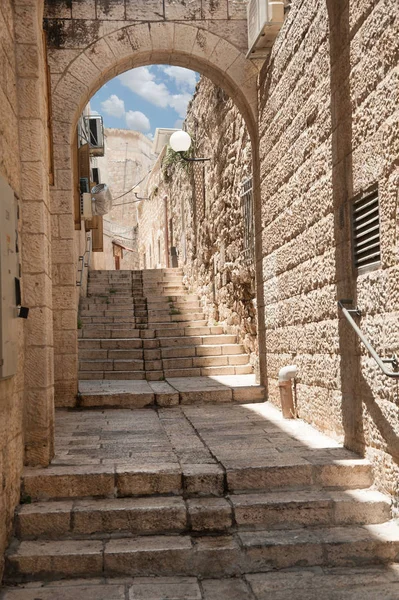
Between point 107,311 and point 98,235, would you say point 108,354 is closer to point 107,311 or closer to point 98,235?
point 107,311

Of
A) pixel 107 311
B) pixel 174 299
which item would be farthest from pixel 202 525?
pixel 174 299

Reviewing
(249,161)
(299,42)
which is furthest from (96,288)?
(299,42)

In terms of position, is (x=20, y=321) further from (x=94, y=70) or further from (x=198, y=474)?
(x=94, y=70)

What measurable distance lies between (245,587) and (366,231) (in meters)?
2.03

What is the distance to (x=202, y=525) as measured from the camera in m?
3.44

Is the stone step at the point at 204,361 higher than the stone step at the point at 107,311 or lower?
lower

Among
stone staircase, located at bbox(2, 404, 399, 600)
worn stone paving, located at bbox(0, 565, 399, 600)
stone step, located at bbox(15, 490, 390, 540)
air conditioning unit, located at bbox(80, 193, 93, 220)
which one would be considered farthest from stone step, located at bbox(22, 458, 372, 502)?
air conditioning unit, located at bbox(80, 193, 93, 220)

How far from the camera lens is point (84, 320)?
984 centimetres

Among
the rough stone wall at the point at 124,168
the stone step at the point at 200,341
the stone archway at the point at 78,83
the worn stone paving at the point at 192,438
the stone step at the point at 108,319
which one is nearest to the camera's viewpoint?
the worn stone paving at the point at 192,438

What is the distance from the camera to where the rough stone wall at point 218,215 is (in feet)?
26.4

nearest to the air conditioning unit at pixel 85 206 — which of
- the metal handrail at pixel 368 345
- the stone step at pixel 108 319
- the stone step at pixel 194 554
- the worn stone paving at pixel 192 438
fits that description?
the worn stone paving at pixel 192 438

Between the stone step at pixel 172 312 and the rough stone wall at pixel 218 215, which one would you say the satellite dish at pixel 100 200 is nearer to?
the rough stone wall at pixel 218 215

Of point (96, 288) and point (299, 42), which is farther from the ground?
point (299, 42)

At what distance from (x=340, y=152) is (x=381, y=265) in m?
0.96
